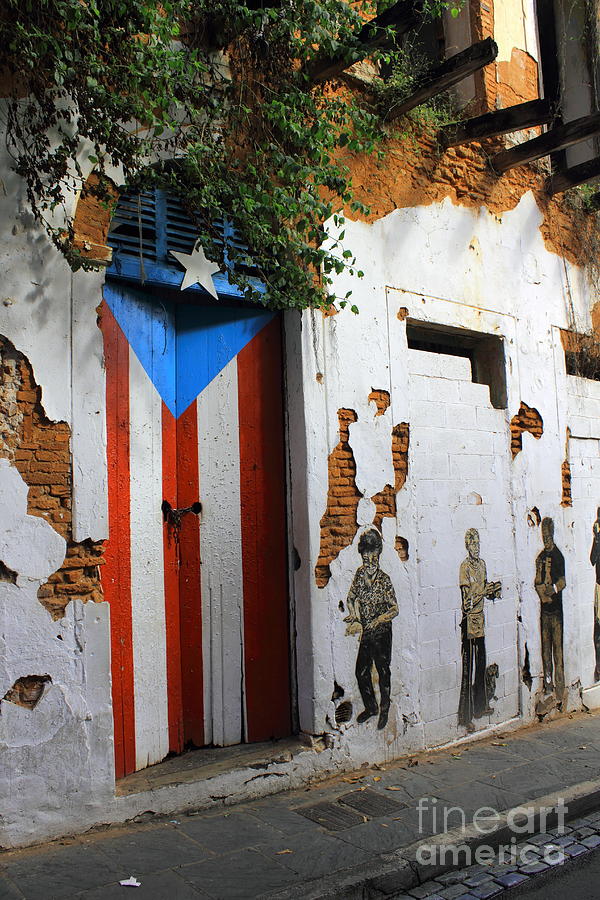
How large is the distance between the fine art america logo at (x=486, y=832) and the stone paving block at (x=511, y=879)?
5.1 inches

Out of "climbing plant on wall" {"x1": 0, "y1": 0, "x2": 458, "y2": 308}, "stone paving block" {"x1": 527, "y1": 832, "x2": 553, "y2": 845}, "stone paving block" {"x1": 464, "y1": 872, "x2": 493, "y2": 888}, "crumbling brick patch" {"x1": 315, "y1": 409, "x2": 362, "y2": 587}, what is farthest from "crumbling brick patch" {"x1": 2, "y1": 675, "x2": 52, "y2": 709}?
"stone paving block" {"x1": 527, "y1": 832, "x2": 553, "y2": 845}

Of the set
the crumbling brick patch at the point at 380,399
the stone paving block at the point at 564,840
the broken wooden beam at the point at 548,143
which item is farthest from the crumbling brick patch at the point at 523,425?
the stone paving block at the point at 564,840

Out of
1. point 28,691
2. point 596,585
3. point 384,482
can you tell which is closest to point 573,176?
point 384,482

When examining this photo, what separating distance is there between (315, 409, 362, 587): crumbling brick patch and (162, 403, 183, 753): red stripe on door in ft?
3.40

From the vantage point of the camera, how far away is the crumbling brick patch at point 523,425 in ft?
22.5

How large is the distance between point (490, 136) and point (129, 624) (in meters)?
5.37

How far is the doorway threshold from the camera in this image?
14.3ft

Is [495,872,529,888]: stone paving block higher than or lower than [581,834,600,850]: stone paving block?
higher

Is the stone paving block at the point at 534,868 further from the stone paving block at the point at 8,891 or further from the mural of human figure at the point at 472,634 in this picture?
the stone paving block at the point at 8,891

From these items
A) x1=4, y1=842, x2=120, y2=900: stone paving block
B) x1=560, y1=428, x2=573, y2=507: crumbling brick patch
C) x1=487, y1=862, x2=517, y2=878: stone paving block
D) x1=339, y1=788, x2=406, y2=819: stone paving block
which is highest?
x1=560, y1=428, x2=573, y2=507: crumbling brick patch

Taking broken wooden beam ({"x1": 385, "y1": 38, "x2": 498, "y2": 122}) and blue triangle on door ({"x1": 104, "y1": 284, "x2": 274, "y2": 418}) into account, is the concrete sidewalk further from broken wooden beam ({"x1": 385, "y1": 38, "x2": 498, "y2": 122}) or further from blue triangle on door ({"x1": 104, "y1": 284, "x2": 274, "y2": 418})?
broken wooden beam ({"x1": 385, "y1": 38, "x2": 498, "y2": 122})

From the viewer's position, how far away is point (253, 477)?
523 cm

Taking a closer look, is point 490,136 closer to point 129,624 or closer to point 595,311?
point 595,311

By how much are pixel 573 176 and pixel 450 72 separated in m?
2.52
